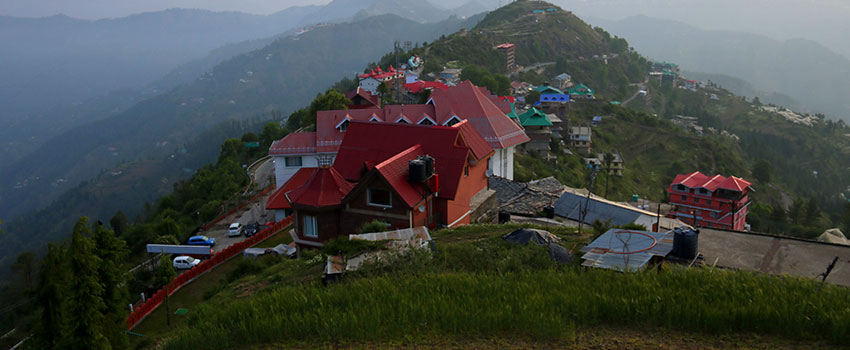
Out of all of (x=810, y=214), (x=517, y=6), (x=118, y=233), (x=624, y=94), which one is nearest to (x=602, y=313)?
(x=118, y=233)

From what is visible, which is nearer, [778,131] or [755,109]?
[778,131]

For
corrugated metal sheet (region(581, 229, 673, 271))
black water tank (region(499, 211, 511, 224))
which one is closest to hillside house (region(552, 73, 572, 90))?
black water tank (region(499, 211, 511, 224))

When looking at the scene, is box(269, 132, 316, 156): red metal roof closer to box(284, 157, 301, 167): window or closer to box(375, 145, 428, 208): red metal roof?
box(284, 157, 301, 167): window

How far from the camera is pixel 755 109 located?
427ft

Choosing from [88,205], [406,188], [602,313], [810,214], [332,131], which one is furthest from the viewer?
[88,205]

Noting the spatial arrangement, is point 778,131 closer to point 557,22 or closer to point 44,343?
point 557,22

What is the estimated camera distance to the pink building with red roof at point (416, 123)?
114 feet

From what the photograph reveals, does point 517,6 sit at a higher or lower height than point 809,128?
higher

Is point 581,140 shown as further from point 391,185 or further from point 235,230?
point 391,185

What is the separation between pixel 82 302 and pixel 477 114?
27591 mm

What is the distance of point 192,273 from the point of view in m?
23.9

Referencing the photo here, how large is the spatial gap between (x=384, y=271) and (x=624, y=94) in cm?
11720

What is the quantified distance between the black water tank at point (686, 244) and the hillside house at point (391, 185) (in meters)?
10.00

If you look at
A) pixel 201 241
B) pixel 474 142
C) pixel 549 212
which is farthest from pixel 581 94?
pixel 201 241
